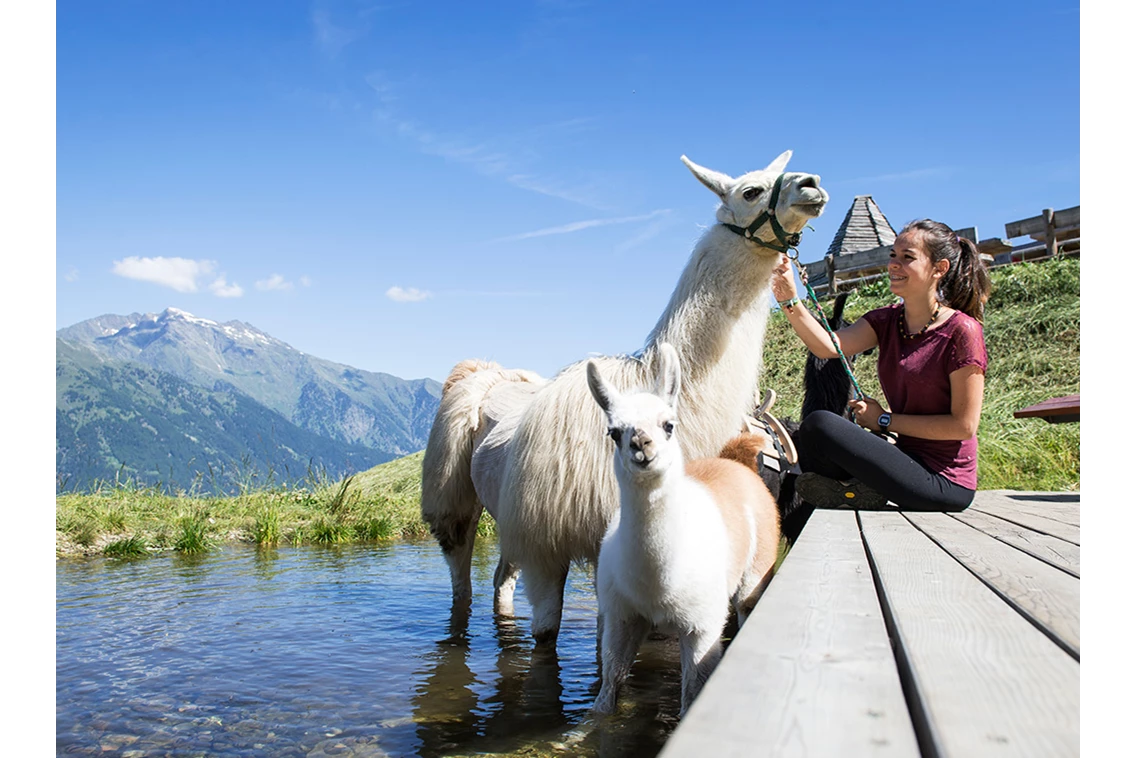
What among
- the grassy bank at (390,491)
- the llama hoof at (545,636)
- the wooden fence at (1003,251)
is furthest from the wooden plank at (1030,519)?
the wooden fence at (1003,251)

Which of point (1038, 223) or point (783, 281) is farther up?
point (1038, 223)

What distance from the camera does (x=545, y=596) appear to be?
3.92 m

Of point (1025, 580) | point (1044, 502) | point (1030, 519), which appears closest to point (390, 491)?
point (1044, 502)

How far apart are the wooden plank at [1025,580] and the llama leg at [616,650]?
3.42ft

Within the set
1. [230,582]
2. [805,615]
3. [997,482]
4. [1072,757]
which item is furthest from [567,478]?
[997,482]

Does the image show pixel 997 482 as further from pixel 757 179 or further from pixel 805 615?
pixel 805 615

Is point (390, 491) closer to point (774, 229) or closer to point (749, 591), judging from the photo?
point (749, 591)

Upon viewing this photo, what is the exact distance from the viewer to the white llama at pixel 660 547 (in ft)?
8.27

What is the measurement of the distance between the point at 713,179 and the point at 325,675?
3.09 meters

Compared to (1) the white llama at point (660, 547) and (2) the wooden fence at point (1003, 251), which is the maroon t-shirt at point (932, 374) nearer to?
(1) the white llama at point (660, 547)

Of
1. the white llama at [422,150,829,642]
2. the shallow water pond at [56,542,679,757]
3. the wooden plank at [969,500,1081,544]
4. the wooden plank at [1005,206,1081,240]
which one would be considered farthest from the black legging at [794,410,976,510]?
the wooden plank at [1005,206,1081,240]

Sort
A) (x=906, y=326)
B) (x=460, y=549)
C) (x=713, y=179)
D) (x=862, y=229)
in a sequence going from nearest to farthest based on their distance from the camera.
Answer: (x=713, y=179) → (x=906, y=326) → (x=460, y=549) → (x=862, y=229)

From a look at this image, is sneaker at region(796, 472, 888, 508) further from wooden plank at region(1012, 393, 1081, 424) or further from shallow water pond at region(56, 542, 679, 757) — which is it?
wooden plank at region(1012, 393, 1081, 424)

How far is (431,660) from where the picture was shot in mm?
4570
